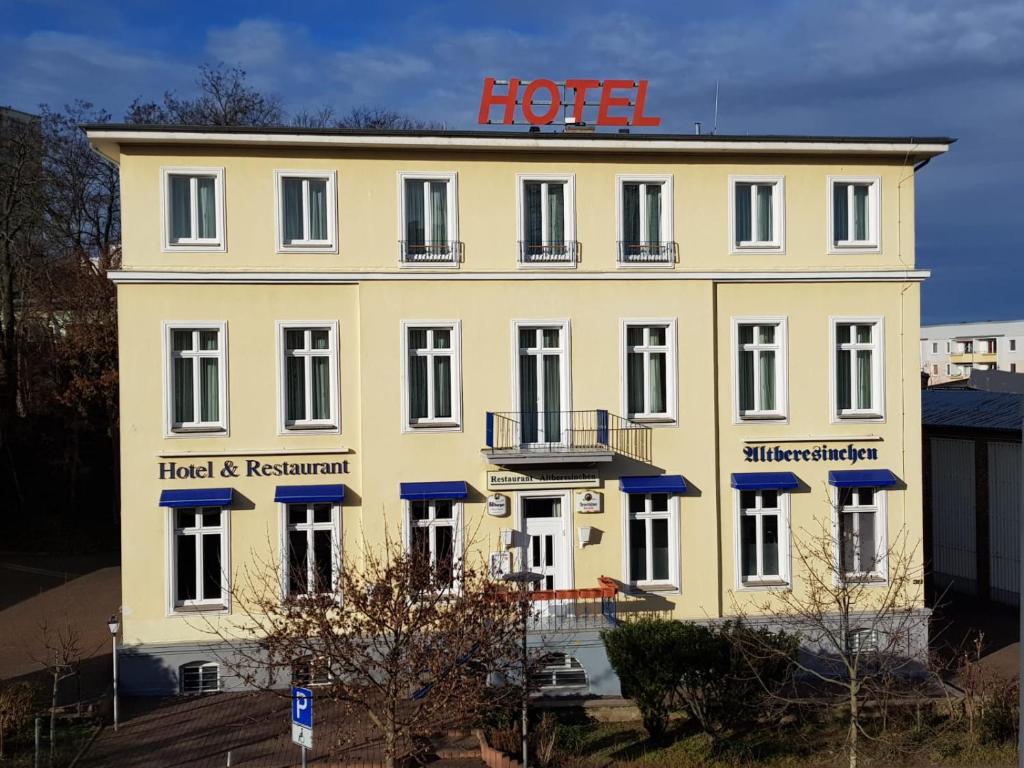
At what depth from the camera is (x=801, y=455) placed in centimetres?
1920

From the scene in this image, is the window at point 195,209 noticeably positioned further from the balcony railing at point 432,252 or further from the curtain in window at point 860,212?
the curtain in window at point 860,212

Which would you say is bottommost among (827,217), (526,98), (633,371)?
(633,371)

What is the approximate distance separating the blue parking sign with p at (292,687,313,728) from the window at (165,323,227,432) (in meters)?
7.66

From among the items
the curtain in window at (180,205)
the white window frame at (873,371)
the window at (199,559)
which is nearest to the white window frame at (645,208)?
the white window frame at (873,371)

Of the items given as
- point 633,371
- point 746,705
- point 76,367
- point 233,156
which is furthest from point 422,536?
point 76,367

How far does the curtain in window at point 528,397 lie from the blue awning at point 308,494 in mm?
3594

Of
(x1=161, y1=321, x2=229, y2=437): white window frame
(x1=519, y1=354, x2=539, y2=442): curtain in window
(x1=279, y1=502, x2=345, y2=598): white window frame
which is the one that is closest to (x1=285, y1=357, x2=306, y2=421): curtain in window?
(x1=161, y1=321, x2=229, y2=437): white window frame

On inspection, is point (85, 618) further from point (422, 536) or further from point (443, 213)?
point (443, 213)

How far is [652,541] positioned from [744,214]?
6.65 m

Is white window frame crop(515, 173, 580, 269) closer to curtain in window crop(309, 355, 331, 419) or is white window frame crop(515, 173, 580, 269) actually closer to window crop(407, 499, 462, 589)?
curtain in window crop(309, 355, 331, 419)

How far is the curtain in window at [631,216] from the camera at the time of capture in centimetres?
1897

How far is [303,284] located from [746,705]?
10576mm

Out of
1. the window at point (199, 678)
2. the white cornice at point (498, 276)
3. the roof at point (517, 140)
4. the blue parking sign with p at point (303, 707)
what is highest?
the roof at point (517, 140)

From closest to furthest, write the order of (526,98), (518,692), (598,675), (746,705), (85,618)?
(518,692), (746,705), (598,675), (526,98), (85,618)
